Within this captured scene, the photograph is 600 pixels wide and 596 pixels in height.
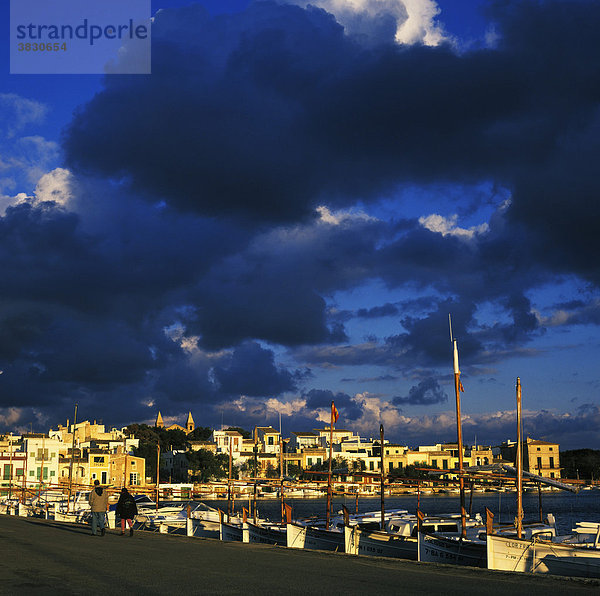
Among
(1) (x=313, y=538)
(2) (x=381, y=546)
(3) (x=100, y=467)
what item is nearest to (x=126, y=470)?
(3) (x=100, y=467)

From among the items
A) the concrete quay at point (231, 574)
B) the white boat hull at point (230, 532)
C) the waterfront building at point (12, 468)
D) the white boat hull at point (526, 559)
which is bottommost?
the waterfront building at point (12, 468)

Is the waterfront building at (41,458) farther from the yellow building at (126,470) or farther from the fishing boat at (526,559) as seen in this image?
the fishing boat at (526,559)

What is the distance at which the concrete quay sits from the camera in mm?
15430

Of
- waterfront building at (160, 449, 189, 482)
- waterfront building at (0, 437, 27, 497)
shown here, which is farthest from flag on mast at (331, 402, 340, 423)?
waterfront building at (160, 449, 189, 482)

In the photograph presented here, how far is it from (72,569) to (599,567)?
639 inches

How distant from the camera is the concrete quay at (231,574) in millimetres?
15430

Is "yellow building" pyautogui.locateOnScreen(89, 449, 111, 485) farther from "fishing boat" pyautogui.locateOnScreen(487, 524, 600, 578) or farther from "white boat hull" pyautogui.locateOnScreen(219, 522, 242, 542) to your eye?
"fishing boat" pyautogui.locateOnScreen(487, 524, 600, 578)

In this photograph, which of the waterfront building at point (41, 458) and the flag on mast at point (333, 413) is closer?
the flag on mast at point (333, 413)

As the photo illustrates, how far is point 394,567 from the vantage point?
2089cm

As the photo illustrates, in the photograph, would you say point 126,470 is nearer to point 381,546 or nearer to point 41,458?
point 41,458

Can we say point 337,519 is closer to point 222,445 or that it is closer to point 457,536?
point 457,536

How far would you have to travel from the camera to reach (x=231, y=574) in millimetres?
18109

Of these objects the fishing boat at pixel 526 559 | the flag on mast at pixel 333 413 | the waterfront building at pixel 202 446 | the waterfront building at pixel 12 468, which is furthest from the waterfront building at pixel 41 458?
the fishing boat at pixel 526 559

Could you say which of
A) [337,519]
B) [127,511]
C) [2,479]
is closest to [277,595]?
[127,511]
